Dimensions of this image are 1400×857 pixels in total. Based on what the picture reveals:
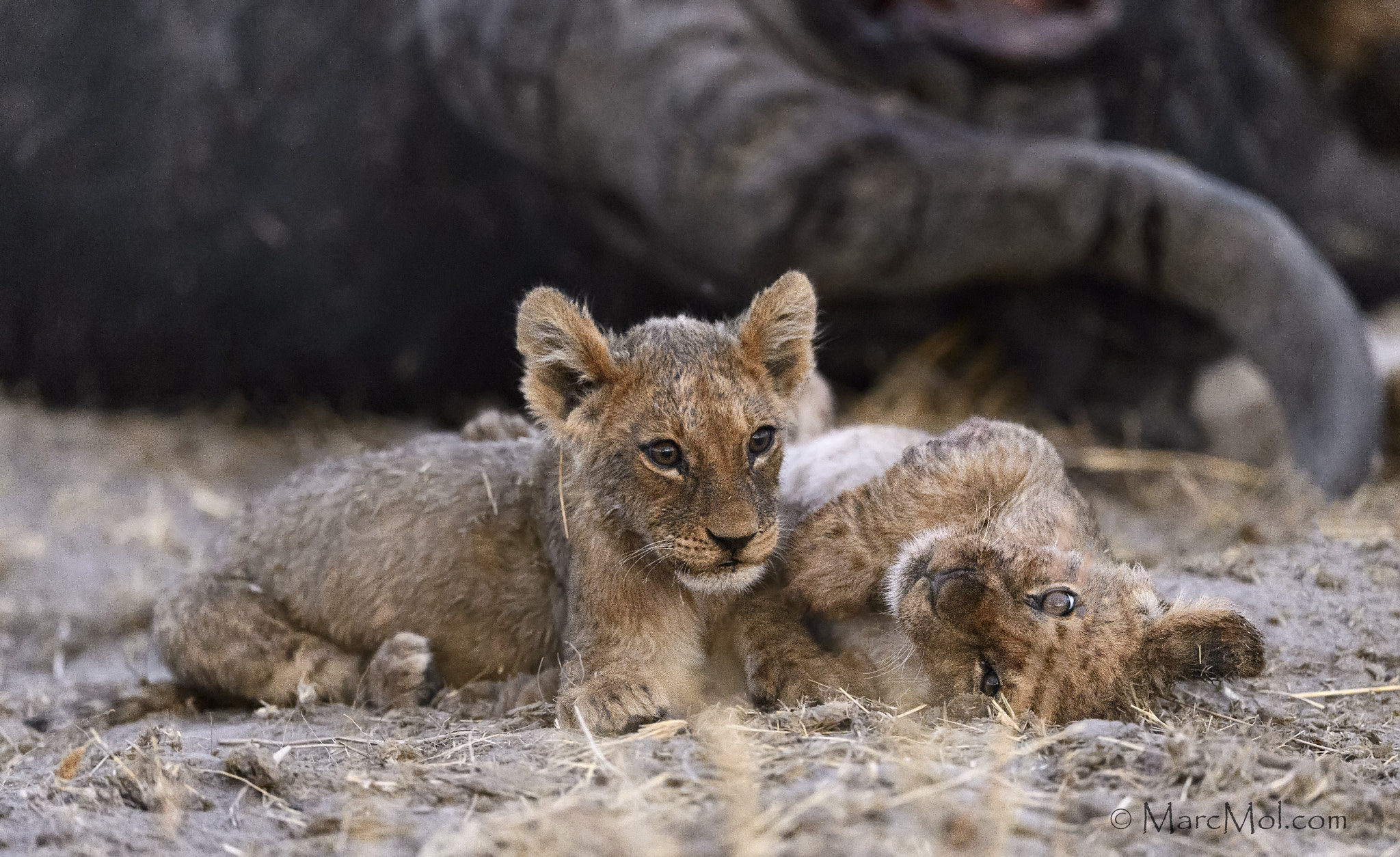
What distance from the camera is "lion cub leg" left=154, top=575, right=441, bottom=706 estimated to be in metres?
4.19

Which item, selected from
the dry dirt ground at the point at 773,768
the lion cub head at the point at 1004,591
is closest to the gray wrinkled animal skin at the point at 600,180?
the dry dirt ground at the point at 773,768

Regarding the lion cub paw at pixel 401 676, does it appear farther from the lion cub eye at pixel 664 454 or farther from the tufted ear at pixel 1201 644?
the tufted ear at pixel 1201 644

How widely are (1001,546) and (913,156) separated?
3.51 m

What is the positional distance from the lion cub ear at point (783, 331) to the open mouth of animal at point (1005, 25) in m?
3.30

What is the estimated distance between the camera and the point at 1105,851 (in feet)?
8.40

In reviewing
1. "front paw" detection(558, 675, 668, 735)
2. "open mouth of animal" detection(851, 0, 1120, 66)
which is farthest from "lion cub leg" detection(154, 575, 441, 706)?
"open mouth of animal" detection(851, 0, 1120, 66)

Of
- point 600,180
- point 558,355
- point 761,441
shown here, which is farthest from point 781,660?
point 600,180

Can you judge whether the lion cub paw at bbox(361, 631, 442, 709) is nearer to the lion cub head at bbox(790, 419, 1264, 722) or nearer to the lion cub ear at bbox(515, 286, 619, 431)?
the lion cub ear at bbox(515, 286, 619, 431)

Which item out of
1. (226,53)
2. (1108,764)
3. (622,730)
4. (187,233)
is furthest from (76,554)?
(1108,764)

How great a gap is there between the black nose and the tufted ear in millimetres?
1133

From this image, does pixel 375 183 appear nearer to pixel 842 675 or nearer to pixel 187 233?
pixel 187 233

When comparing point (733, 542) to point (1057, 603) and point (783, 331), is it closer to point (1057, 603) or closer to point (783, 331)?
point (783, 331)

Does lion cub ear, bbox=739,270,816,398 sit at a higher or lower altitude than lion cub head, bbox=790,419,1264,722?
higher

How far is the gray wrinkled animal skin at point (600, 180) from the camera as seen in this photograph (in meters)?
6.66
